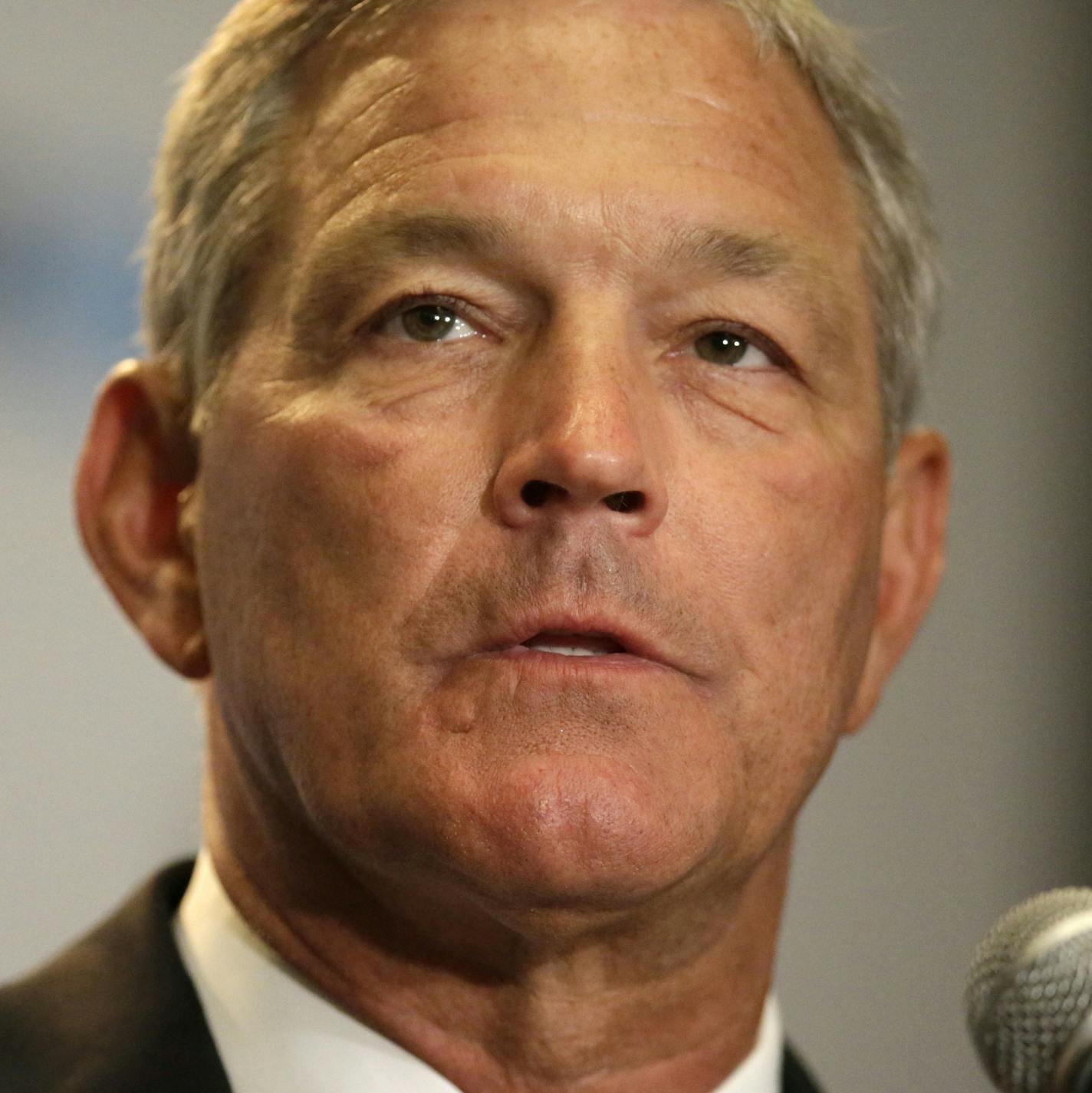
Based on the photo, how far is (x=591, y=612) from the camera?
5.53ft

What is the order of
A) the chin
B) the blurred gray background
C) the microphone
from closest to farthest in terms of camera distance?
the microphone → the chin → the blurred gray background

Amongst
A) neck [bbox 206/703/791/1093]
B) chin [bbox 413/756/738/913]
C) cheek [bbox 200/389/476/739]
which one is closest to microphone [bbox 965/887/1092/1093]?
chin [bbox 413/756/738/913]

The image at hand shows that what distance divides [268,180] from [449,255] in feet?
0.95

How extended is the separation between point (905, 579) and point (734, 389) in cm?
53

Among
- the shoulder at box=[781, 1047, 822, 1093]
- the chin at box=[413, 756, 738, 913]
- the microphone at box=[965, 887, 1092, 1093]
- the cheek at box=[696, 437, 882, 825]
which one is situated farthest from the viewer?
the shoulder at box=[781, 1047, 822, 1093]

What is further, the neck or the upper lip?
the neck

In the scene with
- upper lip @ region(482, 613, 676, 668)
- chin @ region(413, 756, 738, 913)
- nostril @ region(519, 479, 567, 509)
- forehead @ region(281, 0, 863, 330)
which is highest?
forehead @ region(281, 0, 863, 330)

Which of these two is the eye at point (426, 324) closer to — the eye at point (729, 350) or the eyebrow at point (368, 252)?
the eyebrow at point (368, 252)

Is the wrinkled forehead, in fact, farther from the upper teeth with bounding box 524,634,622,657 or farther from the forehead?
the upper teeth with bounding box 524,634,622,657

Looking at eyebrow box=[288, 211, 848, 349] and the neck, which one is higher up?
eyebrow box=[288, 211, 848, 349]

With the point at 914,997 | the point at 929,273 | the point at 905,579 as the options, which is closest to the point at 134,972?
the point at 905,579

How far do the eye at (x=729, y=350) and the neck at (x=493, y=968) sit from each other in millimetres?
555

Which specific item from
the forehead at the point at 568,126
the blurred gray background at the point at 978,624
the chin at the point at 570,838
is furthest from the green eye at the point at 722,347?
the blurred gray background at the point at 978,624

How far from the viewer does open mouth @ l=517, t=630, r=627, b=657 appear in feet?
5.61
